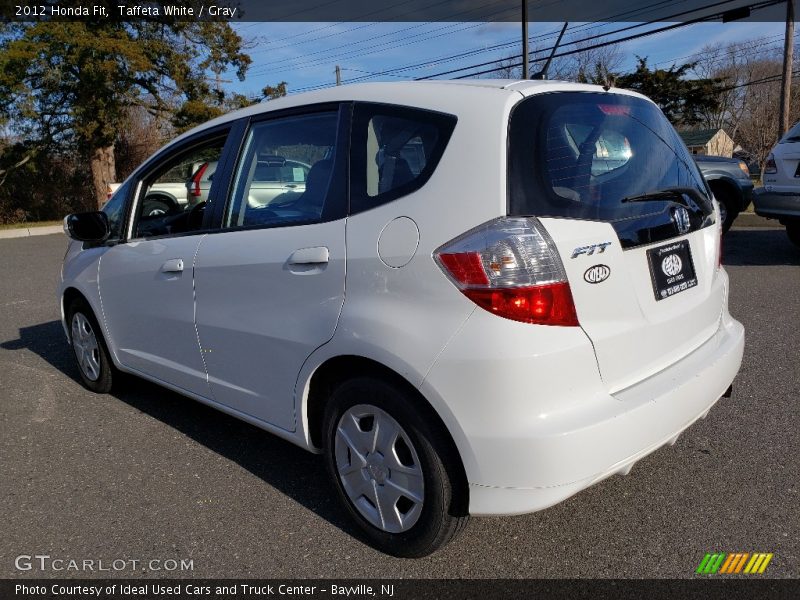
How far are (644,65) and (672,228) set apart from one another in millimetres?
47734

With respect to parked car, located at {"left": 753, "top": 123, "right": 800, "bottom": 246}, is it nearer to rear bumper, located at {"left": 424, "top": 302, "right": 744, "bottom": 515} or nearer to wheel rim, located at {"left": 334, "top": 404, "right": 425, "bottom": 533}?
rear bumper, located at {"left": 424, "top": 302, "right": 744, "bottom": 515}

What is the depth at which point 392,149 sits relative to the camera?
8.14 feet

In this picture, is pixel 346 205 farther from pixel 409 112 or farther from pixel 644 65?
pixel 644 65

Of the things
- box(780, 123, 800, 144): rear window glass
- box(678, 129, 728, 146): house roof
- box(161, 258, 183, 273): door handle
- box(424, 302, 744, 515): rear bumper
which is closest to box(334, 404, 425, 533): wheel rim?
box(424, 302, 744, 515): rear bumper

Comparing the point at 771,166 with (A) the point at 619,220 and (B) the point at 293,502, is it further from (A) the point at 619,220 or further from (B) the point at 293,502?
(B) the point at 293,502

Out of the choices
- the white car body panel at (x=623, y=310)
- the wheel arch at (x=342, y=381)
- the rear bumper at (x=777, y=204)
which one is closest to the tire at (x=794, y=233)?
the rear bumper at (x=777, y=204)

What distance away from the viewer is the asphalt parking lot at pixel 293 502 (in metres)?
2.49

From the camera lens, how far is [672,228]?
2.49 m

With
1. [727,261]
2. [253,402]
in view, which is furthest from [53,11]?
[253,402]

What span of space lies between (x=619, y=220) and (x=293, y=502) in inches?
72.7

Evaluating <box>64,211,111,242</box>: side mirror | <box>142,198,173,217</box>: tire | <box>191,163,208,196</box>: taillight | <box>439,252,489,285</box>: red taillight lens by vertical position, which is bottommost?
<box>439,252,489,285</box>: red taillight lens

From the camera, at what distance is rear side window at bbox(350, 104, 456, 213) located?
7.63 feet

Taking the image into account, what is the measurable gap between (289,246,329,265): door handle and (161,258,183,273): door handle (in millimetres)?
906

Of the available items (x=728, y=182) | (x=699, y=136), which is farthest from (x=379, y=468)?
(x=699, y=136)
